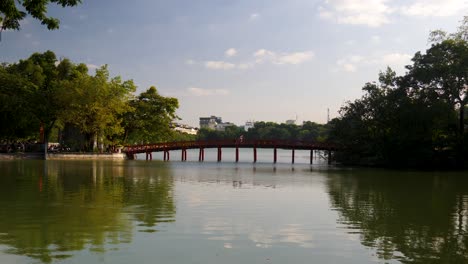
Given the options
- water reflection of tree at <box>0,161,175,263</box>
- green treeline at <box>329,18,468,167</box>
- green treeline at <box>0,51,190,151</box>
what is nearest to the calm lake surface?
water reflection of tree at <box>0,161,175,263</box>

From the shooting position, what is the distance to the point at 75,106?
2248 inches

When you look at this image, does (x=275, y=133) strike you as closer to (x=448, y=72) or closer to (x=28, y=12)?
(x=448, y=72)

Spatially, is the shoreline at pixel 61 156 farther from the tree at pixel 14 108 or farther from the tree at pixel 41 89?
the tree at pixel 14 108

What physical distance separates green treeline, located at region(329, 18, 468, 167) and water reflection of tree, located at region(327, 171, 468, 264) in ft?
91.7

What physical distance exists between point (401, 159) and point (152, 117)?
35.2 metres

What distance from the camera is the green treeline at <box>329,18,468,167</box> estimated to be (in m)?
50.1

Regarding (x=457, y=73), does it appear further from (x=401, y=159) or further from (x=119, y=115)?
(x=119, y=115)

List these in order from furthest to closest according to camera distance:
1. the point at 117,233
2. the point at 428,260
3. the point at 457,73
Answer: the point at 457,73, the point at 117,233, the point at 428,260

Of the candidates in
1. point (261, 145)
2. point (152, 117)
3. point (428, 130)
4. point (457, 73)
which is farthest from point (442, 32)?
point (152, 117)

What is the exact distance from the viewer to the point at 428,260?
9625mm

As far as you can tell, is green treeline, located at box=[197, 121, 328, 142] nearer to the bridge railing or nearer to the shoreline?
the bridge railing

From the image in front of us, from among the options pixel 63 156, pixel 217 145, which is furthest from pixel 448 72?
pixel 63 156

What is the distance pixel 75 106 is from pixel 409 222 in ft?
162

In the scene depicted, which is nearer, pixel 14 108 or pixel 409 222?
pixel 409 222
